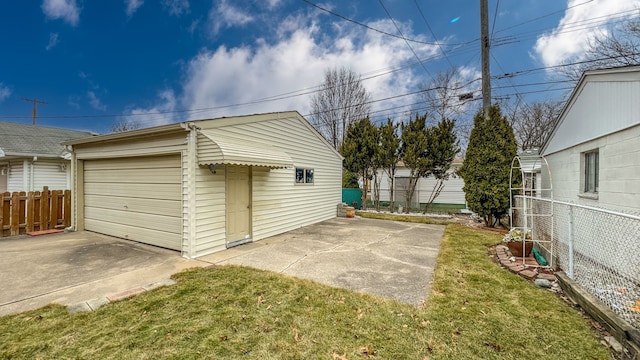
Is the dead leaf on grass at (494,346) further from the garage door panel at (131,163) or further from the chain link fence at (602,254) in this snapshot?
the garage door panel at (131,163)

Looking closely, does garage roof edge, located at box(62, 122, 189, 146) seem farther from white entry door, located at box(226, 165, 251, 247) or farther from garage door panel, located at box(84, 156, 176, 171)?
white entry door, located at box(226, 165, 251, 247)

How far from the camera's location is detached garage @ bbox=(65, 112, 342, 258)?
18.4ft

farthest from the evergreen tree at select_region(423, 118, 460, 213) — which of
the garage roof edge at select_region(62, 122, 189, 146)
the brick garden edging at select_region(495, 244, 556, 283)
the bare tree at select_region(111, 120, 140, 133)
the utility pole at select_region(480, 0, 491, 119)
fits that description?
the bare tree at select_region(111, 120, 140, 133)

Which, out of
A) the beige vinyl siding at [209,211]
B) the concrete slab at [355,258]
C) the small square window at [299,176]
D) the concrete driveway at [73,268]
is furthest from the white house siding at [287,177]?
the concrete driveway at [73,268]

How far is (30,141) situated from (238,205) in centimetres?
1248

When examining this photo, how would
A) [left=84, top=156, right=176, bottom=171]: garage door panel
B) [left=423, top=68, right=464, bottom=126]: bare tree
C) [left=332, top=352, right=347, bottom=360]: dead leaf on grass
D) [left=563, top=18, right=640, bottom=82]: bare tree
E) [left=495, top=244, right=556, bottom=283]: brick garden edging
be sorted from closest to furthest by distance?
[left=332, top=352, right=347, bottom=360]: dead leaf on grass, [left=495, top=244, right=556, bottom=283]: brick garden edging, [left=84, top=156, right=176, bottom=171]: garage door panel, [left=563, top=18, right=640, bottom=82]: bare tree, [left=423, top=68, right=464, bottom=126]: bare tree

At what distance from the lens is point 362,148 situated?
14.3m

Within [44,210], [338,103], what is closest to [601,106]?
[44,210]

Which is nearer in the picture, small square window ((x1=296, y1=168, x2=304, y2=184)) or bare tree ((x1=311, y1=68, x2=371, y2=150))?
small square window ((x1=296, y1=168, x2=304, y2=184))

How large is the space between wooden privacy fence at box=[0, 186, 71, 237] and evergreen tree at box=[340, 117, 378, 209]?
11.7m

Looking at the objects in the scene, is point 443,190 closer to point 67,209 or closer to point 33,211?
point 67,209

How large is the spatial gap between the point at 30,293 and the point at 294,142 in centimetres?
686

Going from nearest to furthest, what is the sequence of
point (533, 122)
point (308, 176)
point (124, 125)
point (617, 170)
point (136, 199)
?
1. point (617, 170)
2. point (136, 199)
3. point (308, 176)
4. point (533, 122)
5. point (124, 125)

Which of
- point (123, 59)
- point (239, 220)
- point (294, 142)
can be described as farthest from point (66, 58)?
point (239, 220)
